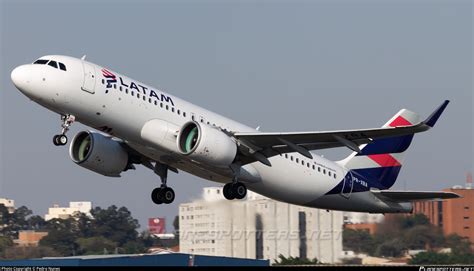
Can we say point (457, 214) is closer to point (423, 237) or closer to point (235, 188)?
point (423, 237)

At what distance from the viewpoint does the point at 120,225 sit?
201ft

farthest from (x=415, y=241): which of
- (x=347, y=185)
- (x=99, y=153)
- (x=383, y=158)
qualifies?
(x=99, y=153)

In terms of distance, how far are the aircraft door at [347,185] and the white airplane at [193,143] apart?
42 mm

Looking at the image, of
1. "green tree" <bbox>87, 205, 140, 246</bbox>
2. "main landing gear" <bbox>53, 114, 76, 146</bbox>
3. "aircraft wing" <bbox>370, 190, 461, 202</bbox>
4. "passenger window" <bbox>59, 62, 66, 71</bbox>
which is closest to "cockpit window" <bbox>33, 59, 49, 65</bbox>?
"passenger window" <bbox>59, 62, 66, 71</bbox>

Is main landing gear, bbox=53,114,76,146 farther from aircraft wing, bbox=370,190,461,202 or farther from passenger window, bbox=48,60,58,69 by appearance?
aircraft wing, bbox=370,190,461,202

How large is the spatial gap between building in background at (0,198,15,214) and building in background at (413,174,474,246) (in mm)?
27993

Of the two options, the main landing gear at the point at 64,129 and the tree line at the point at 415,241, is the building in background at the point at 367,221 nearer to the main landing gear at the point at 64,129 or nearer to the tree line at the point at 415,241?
the tree line at the point at 415,241

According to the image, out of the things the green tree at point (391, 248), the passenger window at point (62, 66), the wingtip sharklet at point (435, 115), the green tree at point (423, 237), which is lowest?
the green tree at point (391, 248)

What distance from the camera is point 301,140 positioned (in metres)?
39.0

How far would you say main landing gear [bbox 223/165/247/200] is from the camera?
39.8 m

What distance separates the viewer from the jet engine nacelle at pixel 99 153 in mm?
40719

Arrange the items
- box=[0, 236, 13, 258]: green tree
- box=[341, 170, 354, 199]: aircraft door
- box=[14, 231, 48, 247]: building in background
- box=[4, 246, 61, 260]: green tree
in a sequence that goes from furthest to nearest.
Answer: box=[14, 231, 48, 247]: building in background
box=[0, 236, 13, 258]: green tree
box=[4, 246, 61, 260]: green tree
box=[341, 170, 354, 199]: aircraft door

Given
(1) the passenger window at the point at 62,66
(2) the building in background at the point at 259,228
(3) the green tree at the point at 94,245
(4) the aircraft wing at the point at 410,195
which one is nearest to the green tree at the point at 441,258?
(2) the building in background at the point at 259,228

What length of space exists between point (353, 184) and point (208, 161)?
8.59m
